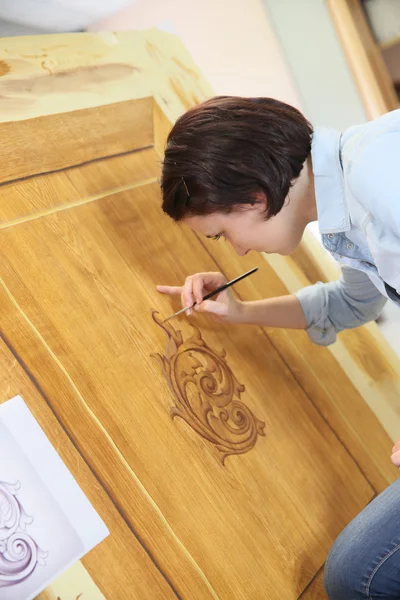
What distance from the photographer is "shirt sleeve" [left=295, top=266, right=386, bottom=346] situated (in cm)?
151

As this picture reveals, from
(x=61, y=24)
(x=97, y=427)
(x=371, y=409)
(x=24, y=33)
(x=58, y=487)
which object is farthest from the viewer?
(x=371, y=409)

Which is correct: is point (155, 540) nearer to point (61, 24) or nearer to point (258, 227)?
point (258, 227)

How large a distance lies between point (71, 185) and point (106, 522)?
64cm

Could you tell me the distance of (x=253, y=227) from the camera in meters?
1.17

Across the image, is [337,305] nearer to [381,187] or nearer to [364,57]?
[381,187]

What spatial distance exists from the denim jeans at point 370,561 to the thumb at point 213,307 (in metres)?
0.51

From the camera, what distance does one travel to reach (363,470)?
1.54m

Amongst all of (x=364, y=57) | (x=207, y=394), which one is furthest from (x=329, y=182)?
(x=364, y=57)

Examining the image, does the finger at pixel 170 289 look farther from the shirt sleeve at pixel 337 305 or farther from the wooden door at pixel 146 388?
the shirt sleeve at pixel 337 305

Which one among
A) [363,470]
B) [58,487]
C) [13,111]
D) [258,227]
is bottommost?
[363,470]

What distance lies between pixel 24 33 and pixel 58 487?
96 centimetres

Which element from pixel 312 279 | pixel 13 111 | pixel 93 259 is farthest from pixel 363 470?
pixel 13 111

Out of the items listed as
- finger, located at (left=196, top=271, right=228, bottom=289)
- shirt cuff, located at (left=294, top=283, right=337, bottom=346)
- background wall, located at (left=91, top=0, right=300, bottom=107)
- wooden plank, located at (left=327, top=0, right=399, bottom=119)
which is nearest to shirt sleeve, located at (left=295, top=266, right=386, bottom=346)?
shirt cuff, located at (left=294, top=283, right=337, bottom=346)

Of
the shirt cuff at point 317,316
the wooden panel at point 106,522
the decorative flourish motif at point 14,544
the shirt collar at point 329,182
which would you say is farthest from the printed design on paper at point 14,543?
the shirt cuff at point 317,316
